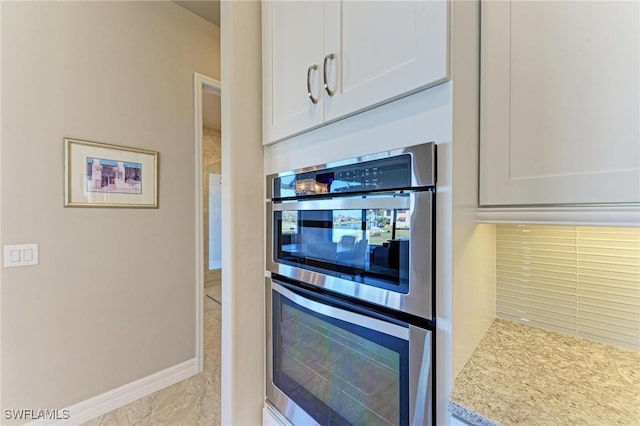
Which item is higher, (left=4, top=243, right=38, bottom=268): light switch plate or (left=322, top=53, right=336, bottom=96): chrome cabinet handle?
(left=322, top=53, right=336, bottom=96): chrome cabinet handle

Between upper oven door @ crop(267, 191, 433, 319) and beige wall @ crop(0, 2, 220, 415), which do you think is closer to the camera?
upper oven door @ crop(267, 191, 433, 319)

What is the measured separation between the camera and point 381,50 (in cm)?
78

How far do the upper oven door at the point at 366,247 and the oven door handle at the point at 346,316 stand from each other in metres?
0.05

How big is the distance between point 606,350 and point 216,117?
459 centimetres

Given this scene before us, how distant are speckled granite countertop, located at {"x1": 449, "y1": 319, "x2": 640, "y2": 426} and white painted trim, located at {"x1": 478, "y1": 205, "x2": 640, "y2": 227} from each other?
37cm

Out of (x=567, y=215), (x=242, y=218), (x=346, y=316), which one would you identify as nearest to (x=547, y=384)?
(x=567, y=215)

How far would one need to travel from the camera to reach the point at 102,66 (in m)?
1.82

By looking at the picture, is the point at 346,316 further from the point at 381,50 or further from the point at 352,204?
the point at 381,50

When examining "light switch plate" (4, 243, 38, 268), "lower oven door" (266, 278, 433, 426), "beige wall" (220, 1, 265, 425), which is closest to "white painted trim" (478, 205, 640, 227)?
"lower oven door" (266, 278, 433, 426)

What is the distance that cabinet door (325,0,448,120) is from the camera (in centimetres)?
66

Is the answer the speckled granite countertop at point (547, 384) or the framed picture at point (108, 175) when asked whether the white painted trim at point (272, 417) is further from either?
the framed picture at point (108, 175)

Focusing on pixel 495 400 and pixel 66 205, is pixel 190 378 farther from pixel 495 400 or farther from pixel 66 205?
pixel 495 400

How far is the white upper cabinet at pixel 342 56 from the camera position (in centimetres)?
68

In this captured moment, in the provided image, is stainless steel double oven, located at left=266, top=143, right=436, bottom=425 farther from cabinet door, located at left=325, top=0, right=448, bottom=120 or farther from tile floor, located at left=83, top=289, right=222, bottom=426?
tile floor, located at left=83, top=289, right=222, bottom=426
